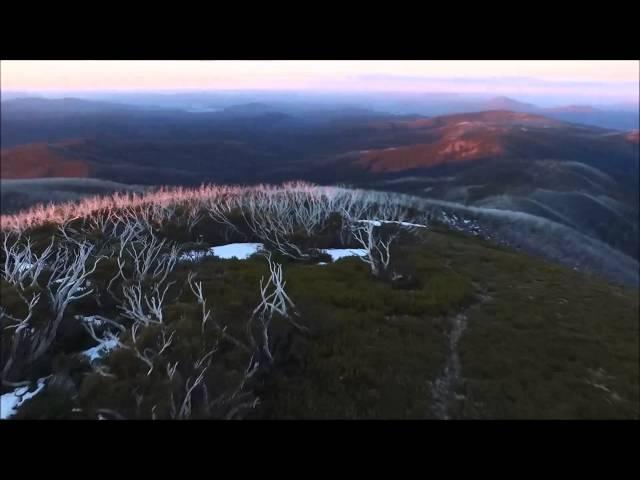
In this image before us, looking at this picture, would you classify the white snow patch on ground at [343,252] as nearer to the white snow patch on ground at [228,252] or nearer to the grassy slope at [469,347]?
the grassy slope at [469,347]

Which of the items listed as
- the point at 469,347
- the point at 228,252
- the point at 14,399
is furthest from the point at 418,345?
the point at 228,252

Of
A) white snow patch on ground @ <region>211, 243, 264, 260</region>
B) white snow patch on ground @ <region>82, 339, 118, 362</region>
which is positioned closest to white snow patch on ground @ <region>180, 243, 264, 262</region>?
white snow patch on ground @ <region>211, 243, 264, 260</region>

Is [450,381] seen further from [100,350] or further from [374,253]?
[374,253]

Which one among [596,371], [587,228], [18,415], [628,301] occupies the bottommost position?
[587,228]

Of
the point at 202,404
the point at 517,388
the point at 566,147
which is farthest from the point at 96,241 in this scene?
the point at 566,147

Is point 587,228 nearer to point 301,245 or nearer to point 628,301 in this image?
point 628,301

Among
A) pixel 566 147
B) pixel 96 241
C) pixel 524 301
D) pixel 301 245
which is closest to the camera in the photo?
pixel 524 301

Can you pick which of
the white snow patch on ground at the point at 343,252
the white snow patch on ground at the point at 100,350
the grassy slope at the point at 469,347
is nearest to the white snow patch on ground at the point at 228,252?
the white snow patch on ground at the point at 343,252
